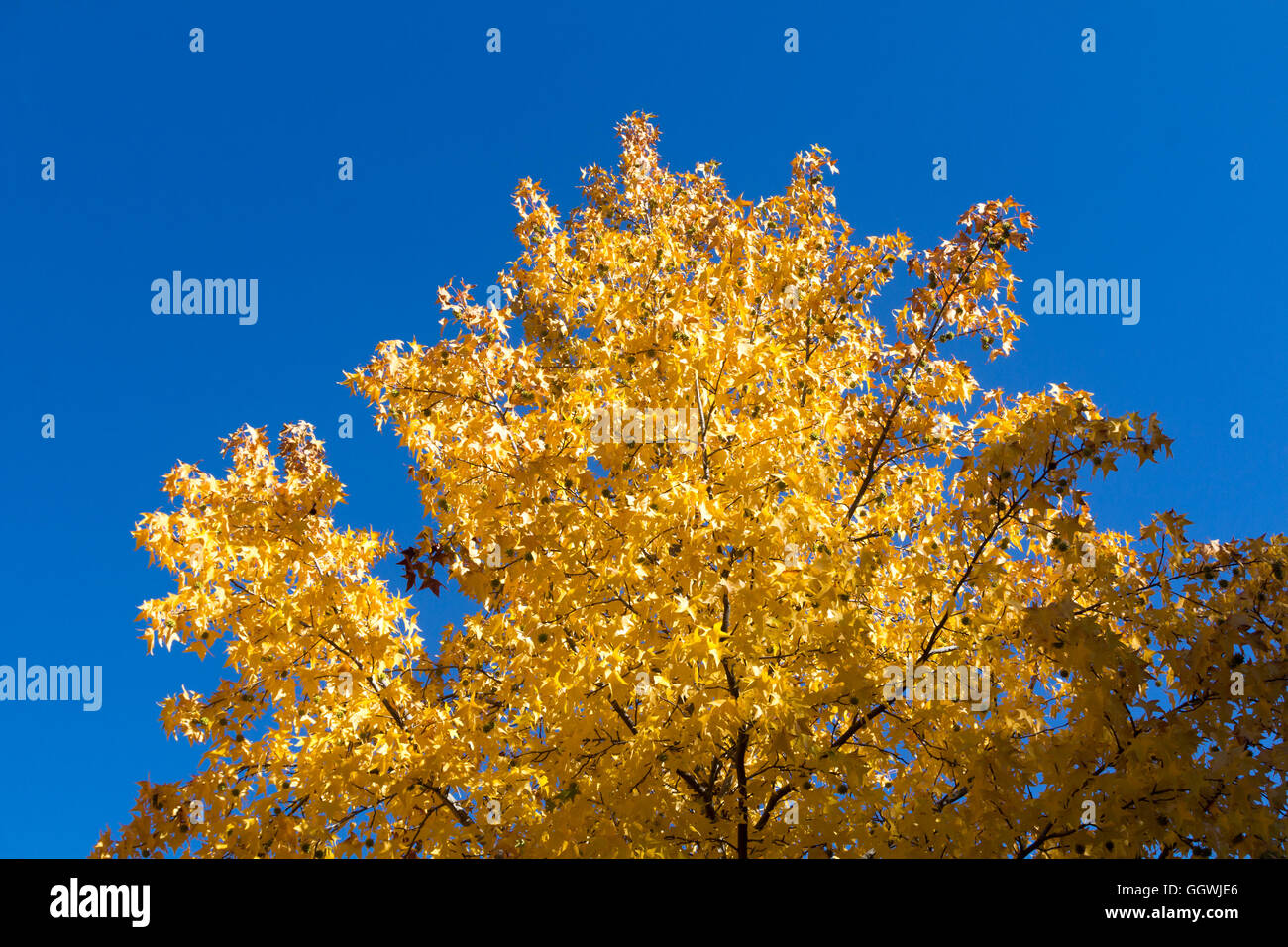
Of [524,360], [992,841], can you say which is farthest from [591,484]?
[992,841]

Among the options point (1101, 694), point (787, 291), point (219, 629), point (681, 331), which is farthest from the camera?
point (787, 291)

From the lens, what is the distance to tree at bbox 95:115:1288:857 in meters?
5.33

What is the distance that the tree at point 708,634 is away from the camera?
5.33 m

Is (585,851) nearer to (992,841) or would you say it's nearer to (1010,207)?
(992,841)

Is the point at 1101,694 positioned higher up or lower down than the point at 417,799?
higher up

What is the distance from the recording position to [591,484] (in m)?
6.09

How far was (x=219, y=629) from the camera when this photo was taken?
6.54 m

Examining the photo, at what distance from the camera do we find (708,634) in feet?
16.1
